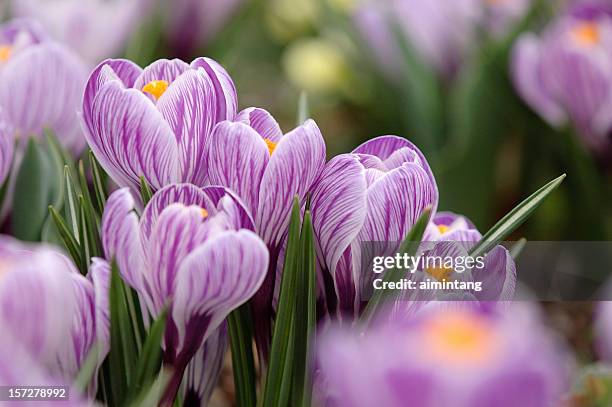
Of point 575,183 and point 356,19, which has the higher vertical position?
point 356,19

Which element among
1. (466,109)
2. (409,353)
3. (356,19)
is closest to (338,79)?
(356,19)

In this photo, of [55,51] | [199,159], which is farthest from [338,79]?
[199,159]

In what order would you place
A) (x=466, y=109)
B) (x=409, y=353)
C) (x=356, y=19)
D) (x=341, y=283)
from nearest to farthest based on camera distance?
(x=409, y=353), (x=341, y=283), (x=466, y=109), (x=356, y=19)

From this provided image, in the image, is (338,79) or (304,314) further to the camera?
(338,79)

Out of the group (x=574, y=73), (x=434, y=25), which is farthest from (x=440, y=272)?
(x=434, y=25)

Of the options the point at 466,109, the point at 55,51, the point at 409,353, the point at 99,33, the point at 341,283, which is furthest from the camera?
the point at 466,109

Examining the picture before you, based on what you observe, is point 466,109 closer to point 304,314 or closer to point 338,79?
point 338,79
